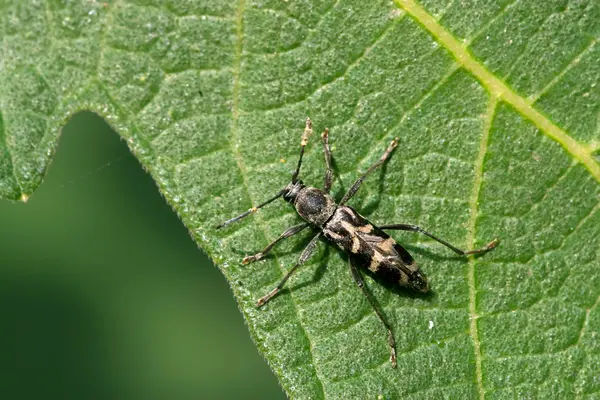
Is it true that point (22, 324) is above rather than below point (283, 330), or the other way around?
above

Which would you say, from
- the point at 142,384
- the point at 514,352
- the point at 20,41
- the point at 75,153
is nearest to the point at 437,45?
the point at 514,352

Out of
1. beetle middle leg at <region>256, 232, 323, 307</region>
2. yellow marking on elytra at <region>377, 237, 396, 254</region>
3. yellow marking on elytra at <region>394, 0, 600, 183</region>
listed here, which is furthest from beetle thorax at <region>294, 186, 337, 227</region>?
yellow marking on elytra at <region>394, 0, 600, 183</region>

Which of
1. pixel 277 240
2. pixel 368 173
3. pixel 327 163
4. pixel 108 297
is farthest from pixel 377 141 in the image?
pixel 108 297

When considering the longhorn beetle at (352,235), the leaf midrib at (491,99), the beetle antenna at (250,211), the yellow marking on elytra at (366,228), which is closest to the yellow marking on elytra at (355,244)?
the longhorn beetle at (352,235)

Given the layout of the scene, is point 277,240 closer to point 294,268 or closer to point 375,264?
point 294,268

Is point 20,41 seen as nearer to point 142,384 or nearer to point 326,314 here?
point 326,314

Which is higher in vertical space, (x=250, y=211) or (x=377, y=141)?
(x=377, y=141)

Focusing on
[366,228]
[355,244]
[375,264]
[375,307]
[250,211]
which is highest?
[250,211]
